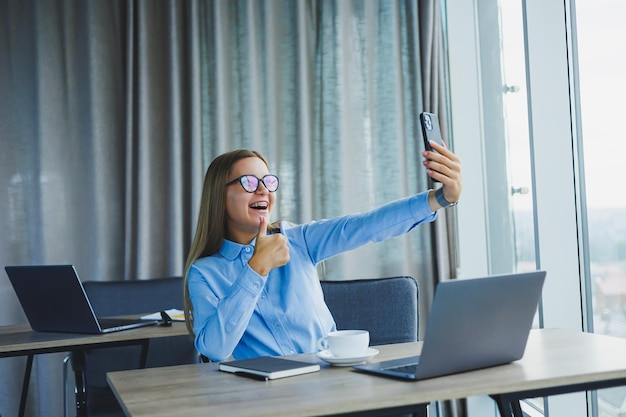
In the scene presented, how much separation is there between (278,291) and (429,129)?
648 millimetres

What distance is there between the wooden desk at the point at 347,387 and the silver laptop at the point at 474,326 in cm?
3

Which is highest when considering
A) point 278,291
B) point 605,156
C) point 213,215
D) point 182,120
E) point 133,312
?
point 182,120

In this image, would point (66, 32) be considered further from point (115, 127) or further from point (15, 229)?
point (15, 229)

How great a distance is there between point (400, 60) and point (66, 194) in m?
2.03

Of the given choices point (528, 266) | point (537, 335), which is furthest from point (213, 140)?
point (537, 335)

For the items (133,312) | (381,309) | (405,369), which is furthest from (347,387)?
(133,312)

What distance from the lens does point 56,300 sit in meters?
2.42

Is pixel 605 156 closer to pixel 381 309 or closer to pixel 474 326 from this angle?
pixel 381 309

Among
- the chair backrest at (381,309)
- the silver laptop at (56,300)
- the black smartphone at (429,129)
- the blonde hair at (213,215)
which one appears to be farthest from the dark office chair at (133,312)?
the black smartphone at (429,129)

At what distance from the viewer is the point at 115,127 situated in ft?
12.5

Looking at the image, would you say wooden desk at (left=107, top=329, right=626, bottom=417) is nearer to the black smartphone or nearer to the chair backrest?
the black smartphone

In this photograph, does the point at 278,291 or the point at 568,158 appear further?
the point at 568,158

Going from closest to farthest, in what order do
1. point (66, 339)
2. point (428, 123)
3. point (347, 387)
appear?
1. point (347, 387)
2. point (428, 123)
3. point (66, 339)

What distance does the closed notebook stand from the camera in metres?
1.44
